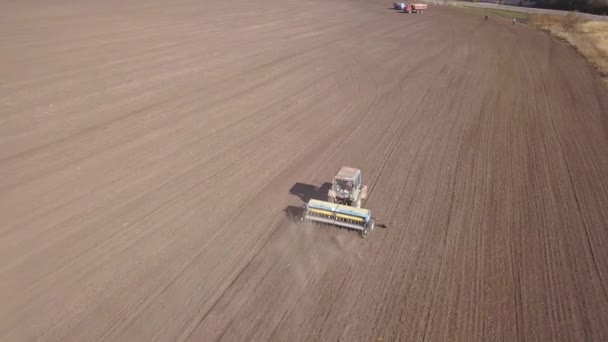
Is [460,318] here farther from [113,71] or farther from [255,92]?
[113,71]

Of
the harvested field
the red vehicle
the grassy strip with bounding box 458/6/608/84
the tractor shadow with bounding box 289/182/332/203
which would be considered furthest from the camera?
the red vehicle

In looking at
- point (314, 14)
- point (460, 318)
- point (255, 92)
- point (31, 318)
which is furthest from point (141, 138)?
point (314, 14)

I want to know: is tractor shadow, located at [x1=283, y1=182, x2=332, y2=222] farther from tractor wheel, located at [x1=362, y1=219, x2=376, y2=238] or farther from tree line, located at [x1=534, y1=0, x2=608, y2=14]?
tree line, located at [x1=534, y1=0, x2=608, y2=14]

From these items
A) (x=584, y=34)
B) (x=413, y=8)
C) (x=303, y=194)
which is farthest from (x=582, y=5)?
(x=303, y=194)

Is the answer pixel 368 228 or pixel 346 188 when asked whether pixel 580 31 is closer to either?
pixel 346 188

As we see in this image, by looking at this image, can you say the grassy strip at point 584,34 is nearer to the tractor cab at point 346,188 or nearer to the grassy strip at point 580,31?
the grassy strip at point 580,31

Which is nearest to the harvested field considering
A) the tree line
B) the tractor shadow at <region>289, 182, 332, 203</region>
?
the tractor shadow at <region>289, 182, 332, 203</region>
